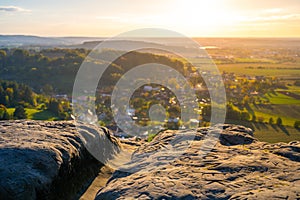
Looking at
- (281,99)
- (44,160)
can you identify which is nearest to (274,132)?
(281,99)

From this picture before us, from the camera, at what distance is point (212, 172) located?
754 centimetres

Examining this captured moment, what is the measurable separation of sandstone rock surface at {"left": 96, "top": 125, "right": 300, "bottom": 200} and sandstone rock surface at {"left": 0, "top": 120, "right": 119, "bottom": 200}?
3.83ft

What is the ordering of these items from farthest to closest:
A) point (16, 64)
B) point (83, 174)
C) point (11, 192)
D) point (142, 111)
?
point (16, 64)
point (142, 111)
point (83, 174)
point (11, 192)

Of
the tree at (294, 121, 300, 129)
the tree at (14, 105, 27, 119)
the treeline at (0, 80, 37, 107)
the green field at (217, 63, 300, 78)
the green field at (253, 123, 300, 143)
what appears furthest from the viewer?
the green field at (217, 63, 300, 78)

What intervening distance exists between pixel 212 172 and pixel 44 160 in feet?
13.1

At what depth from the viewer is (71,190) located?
8547 mm

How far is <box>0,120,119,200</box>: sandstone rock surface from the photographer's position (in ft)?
23.2

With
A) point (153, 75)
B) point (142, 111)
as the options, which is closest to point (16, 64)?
point (153, 75)

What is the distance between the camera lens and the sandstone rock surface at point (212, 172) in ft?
21.4

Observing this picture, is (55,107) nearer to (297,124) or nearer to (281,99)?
(297,124)

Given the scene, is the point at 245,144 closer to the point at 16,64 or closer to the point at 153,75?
the point at 153,75

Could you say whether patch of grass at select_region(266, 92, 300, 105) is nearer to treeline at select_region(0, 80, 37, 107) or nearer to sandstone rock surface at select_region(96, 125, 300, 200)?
treeline at select_region(0, 80, 37, 107)

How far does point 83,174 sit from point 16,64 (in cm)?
9938

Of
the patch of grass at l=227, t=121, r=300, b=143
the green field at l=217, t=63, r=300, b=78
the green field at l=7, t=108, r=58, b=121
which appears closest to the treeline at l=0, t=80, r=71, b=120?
the green field at l=7, t=108, r=58, b=121
